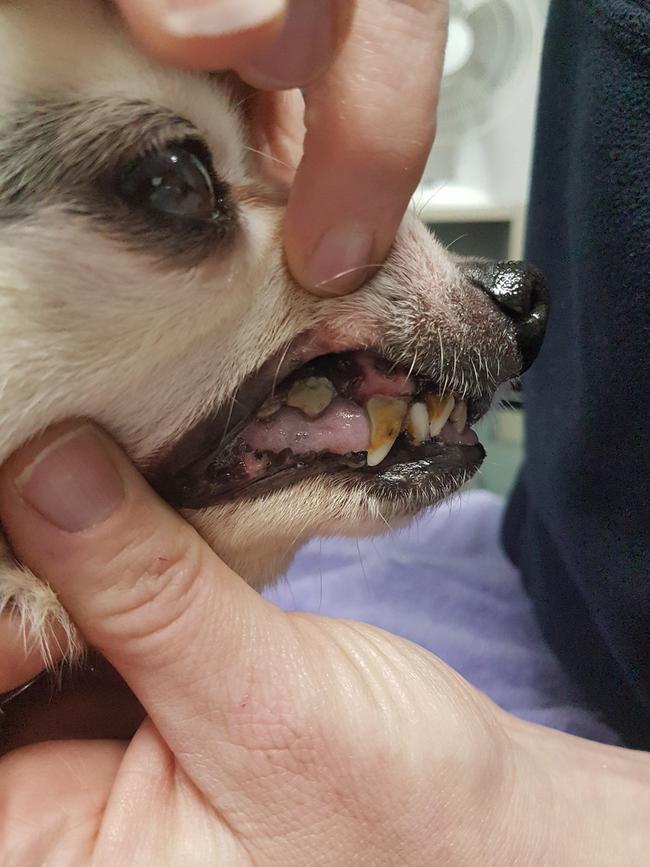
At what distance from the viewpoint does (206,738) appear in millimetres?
746

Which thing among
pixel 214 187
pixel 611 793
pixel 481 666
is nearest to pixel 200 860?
pixel 611 793

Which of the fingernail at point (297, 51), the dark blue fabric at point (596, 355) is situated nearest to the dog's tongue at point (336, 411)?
the fingernail at point (297, 51)

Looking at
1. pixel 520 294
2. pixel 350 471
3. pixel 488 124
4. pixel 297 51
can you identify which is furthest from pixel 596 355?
pixel 488 124

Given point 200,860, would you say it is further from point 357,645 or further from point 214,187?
point 214,187

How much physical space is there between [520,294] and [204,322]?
41cm

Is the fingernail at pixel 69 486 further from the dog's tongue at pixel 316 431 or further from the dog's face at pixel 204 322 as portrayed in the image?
the dog's tongue at pixel 316 431

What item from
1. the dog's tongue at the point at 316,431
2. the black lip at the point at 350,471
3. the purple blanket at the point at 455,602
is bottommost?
the purple blanket at the point at 455,602

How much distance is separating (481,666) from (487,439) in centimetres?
110

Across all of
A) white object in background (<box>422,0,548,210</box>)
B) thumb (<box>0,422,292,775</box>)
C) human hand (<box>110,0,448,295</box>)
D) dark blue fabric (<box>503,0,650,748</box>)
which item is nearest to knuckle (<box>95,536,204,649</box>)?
thumb (<box>0,422,292,775</box>)

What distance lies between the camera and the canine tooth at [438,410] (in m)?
0.95

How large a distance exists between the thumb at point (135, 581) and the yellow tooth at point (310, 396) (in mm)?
198

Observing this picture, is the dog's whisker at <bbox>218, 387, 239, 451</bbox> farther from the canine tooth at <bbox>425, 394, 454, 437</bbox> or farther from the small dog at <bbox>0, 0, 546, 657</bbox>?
the canine tooth at <bbox>425, 394, 454, 437</bbox>

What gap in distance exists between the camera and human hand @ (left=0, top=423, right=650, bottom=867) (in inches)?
28.6

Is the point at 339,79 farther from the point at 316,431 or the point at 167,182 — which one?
the point at 316,431
